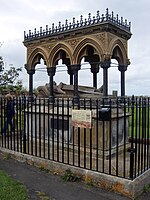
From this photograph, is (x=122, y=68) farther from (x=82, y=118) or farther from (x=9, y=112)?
(x=9, y=112)

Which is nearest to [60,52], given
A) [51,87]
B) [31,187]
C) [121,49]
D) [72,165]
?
[51,87]

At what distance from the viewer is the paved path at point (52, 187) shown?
4.41m

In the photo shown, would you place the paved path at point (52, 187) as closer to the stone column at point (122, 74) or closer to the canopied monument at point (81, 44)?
the canopied monument at point (81, 44)

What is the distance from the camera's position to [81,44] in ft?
24.3

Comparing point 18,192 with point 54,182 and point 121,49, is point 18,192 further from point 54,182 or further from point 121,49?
point 121,49

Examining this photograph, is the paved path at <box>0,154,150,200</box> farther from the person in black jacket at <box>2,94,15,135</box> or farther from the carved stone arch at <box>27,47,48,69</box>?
the carved stone arch at <box>27,47,48,69</box>

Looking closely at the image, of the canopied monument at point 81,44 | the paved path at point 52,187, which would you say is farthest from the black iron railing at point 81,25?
the paved path at point 52,187

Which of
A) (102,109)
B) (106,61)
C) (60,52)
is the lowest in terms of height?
(102,109)

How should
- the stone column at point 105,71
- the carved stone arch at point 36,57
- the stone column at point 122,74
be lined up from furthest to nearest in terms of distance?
the carved stone arch at point 36,57 → the stone column at point 122,74 → the stone column at point 105,71

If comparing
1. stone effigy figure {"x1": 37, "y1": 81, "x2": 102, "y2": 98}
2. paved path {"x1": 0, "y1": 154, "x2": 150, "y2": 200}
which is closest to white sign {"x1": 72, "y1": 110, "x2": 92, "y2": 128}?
paved path {"x1": 0, "y1": 154, "x2": 150, "y2": 200}

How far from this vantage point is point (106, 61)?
22.4 feet

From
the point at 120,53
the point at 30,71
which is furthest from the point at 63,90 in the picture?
the point at 120,53

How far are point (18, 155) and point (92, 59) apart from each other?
14.8ft

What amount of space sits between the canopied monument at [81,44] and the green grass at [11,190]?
3.34 meters
